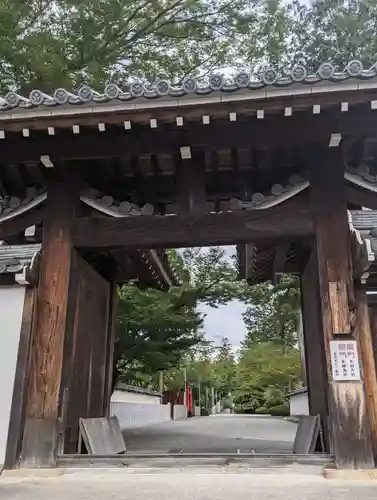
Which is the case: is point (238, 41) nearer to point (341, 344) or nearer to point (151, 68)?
point (151, 68)

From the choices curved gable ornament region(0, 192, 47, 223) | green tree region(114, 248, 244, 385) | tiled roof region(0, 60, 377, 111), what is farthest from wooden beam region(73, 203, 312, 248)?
green tree region(114, 248, 244, 385)

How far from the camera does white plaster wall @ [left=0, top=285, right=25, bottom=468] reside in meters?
4.62

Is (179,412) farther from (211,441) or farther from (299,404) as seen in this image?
(211,441)

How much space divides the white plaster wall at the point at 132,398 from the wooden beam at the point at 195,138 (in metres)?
10.3

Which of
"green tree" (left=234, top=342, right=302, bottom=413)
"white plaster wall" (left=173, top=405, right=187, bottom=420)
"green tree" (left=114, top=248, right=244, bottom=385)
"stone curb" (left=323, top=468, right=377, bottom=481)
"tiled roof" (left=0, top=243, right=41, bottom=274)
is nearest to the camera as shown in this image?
"stone curb" (left=323, top=468, right=377, bottom=481)

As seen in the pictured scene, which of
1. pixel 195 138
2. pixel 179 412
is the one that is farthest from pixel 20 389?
pixel 179 412

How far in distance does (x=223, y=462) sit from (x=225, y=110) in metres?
3.26

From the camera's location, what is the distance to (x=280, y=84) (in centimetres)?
420

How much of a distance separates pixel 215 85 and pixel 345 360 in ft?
9.25

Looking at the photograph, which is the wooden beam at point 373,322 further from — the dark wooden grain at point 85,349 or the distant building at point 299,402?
the distant building at point 299,402

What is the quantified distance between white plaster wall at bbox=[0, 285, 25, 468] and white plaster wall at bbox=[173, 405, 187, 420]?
69.8ft

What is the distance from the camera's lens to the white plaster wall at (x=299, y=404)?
685 inches

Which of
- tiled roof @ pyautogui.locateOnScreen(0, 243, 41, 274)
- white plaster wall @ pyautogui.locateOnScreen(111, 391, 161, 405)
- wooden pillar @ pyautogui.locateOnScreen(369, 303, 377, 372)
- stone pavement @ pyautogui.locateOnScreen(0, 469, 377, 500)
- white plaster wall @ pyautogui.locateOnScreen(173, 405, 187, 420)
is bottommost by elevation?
stone pavement @ pyautogui.locateOnScreen(0, 469, 377, 500)

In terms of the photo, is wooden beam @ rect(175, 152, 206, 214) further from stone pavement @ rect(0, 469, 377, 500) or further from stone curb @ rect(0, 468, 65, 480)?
stone curb @ rect(0, 468, 65, 480)
